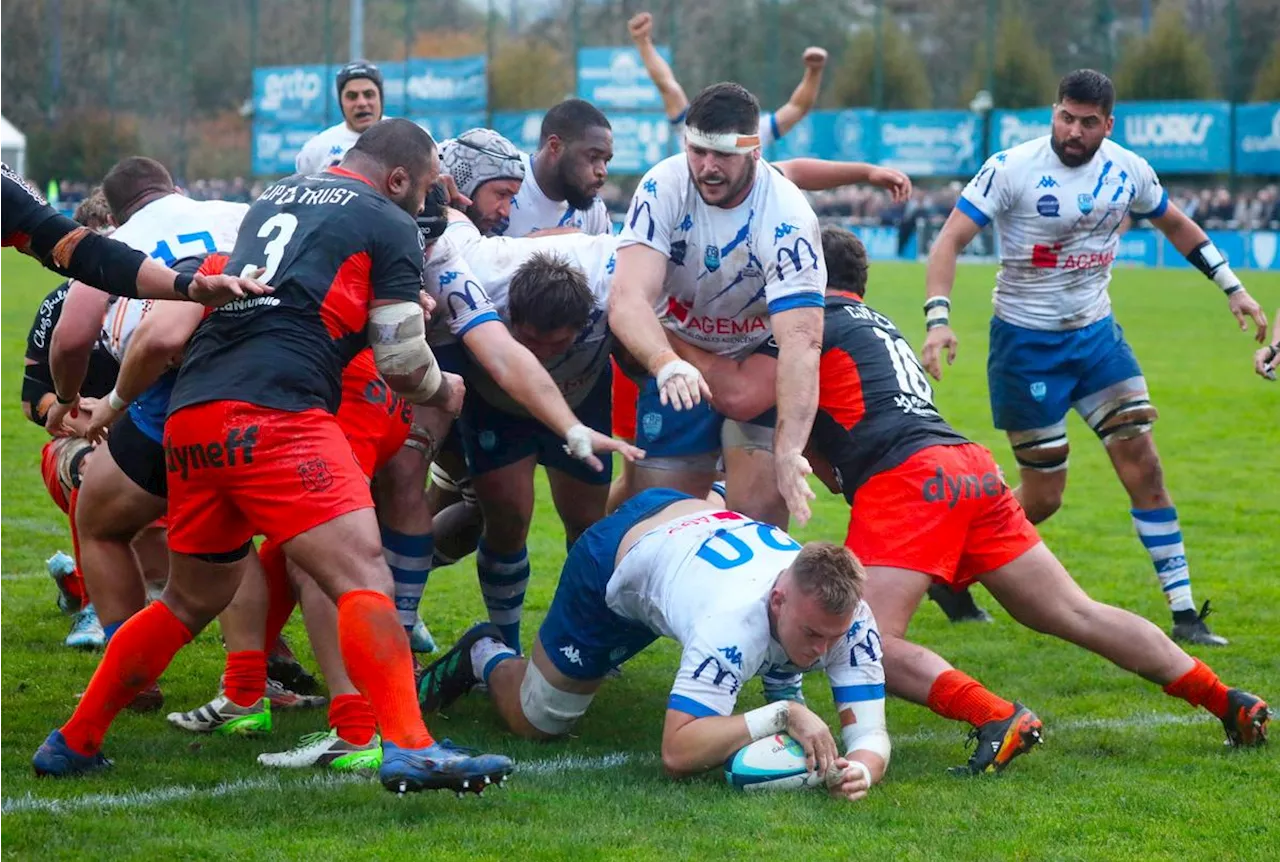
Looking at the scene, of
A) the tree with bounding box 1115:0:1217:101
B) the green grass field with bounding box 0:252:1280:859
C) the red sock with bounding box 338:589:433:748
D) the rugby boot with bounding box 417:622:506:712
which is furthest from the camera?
the tree with bounding box 1115:0:1217:101

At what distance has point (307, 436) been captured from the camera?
4.79 m

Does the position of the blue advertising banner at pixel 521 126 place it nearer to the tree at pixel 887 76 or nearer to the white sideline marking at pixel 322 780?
the tree at pixel 887 76

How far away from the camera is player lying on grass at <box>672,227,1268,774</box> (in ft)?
17.9

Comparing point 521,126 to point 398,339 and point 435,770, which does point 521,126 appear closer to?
point 398,339

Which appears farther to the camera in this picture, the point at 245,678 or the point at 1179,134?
the point at 1179,134

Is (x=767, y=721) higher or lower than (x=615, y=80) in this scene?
lower

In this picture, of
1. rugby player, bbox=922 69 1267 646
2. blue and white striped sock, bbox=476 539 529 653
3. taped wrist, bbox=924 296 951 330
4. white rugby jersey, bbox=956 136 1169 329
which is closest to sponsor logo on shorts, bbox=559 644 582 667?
blue and white striped sock, bbox=476 539 529 653

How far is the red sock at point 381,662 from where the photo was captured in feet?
15.2

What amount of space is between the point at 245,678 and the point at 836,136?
126ft

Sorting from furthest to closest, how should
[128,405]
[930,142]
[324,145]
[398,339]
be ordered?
[930,142] → [324,145] → [128,405] → [398,339]

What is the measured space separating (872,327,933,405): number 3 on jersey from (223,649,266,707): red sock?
99.6 inches

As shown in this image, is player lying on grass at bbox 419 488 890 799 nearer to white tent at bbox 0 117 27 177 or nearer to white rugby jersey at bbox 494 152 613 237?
white rugby jersey at bbox 494 152 613 237

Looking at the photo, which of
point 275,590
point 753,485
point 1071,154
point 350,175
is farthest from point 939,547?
point 1071,154

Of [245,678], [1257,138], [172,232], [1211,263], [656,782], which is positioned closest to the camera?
[656,782]
